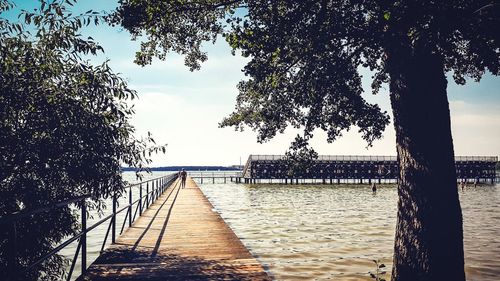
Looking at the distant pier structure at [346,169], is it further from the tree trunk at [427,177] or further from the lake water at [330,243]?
the tree trunk at [427,177]

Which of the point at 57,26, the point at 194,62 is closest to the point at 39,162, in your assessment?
the point at 57,26

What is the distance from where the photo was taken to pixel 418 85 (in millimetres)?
5121

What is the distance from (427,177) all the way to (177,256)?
4609mm

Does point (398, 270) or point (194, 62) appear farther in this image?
point (194, 62)

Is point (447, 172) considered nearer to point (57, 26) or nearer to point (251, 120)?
point (251, 120)

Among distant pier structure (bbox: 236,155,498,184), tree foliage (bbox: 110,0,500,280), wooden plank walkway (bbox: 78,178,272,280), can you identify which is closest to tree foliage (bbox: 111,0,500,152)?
tree foliage (bbox: 110,0,500,280)

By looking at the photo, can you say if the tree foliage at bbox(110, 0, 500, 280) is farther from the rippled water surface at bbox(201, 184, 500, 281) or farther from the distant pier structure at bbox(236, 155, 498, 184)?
the distant pier structure at bbox(236, 155, 498, 184)

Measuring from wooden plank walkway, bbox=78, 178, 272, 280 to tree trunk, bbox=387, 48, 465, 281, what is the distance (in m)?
2.25

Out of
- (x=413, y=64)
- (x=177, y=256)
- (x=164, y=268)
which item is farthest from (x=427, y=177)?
(x=177, y=256)

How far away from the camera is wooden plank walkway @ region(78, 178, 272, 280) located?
18.4 feet

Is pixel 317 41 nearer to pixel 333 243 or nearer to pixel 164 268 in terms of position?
pixel 164 268

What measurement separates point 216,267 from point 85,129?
3.31 meters

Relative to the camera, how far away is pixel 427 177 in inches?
197

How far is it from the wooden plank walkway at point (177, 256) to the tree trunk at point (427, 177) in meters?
2.25
